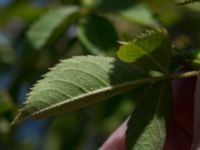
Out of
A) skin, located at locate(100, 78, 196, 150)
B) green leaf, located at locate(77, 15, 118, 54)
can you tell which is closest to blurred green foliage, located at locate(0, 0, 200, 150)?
green leaf, located at locate(77, 15, 118, 54)

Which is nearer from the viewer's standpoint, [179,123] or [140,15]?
[179,123]

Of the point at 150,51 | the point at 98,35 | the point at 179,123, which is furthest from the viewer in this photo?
the point at 98,35

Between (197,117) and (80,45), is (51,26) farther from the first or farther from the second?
(197,117)

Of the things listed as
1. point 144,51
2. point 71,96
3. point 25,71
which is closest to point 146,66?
point 144,51

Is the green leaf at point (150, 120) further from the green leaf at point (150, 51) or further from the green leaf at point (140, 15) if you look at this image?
the green leaf at point (140, 15)

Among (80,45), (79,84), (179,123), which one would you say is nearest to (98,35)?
(80,45)

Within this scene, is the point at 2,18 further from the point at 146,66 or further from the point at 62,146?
the point at 146,66

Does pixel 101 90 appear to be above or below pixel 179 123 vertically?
above
